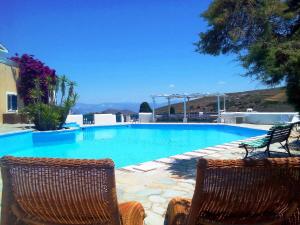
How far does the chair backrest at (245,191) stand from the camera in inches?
81.1

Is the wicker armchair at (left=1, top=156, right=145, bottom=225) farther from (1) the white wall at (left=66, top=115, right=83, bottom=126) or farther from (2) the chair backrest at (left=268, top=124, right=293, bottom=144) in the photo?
(1) the white wall at (left=66, top=115, right=83, bottom=126)

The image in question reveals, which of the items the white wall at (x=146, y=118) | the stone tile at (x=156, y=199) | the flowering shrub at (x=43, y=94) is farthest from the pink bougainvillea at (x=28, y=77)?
the stone tile at (x=156, y=199)

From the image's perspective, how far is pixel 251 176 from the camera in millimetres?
2098

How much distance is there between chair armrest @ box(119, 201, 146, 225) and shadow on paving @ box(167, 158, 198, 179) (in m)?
3.06

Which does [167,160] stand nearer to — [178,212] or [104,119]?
[178,212]

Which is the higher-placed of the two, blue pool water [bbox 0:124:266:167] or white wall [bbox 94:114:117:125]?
white wall [bbox 94:114:117:125]

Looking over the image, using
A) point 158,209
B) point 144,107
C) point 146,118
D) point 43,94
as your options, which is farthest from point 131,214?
point 144,107

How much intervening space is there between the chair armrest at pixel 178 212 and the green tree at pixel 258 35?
4036 mm

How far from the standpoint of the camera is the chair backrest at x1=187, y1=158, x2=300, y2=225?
2061 millimetres

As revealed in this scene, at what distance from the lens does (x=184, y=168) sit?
6.61 m

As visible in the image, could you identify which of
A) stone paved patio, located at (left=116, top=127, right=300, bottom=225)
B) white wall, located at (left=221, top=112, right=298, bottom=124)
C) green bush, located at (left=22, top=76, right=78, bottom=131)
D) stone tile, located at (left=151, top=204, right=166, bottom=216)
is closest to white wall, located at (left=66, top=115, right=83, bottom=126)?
green bush, located at (left=22, top=76, right=78, bottom=131)

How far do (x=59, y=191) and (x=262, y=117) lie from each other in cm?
1831

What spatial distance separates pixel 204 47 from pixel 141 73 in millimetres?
43938

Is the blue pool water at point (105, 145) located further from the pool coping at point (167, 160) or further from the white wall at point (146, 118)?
the white wall at point (146, 118)
